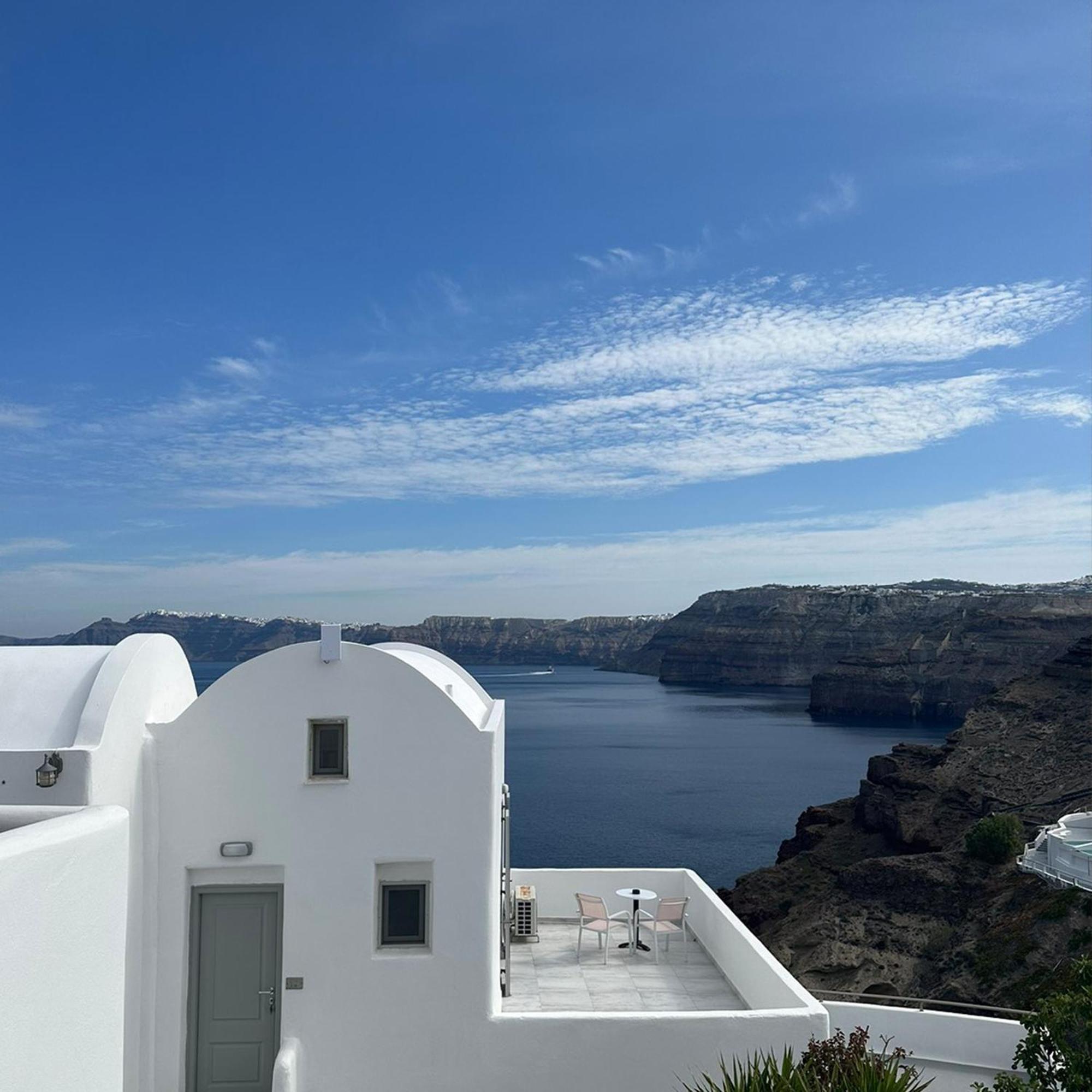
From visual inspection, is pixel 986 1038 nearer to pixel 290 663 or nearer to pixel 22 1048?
pixel 290 663

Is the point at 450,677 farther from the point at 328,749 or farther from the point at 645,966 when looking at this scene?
the point at 645,966

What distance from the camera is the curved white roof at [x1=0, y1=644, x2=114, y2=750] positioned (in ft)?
27.0

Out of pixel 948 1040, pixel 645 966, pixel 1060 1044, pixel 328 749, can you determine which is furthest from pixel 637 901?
pixel 328 749

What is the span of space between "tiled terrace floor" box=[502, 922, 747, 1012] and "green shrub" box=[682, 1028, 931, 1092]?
1786 millimetres

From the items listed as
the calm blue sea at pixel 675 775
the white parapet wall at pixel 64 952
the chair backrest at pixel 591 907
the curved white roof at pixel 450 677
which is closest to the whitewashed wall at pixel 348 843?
the curved white roof at pixel 450 677

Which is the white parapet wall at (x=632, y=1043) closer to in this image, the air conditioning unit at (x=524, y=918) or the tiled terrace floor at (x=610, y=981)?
the tiled terrace floor at (x=610, y=981)

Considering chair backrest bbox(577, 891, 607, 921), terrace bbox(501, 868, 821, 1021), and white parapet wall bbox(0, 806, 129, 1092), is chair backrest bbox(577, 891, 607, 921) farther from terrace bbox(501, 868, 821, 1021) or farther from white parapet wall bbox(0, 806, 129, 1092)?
white parapet wall bbox(0, 806, 129, 1092)

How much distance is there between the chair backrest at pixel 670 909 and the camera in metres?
11.9

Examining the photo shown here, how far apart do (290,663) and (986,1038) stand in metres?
8.97

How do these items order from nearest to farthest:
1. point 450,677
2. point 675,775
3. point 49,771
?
1. point 49,771
2. point 450,677
3. point 675,775

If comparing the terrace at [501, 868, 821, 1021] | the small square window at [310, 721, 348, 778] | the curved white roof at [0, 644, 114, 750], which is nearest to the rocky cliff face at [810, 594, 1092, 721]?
the terrace at [501, 868, 821, 1021]

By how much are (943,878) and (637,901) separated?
2893cm

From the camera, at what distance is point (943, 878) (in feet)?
120

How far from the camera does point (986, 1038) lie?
455 inches
